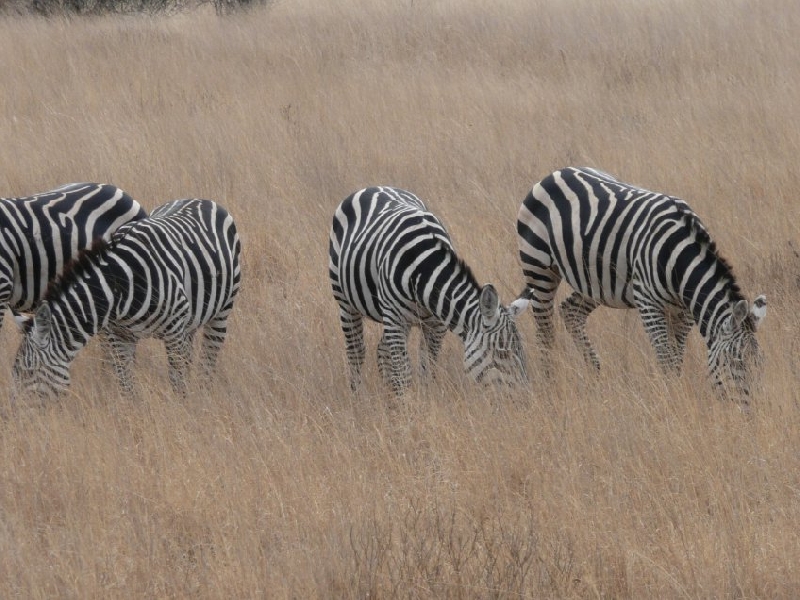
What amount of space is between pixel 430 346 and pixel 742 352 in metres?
1.84

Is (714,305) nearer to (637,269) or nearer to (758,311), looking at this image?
(758,311)

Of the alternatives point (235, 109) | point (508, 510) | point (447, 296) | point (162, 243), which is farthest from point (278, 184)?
point (508, 510)

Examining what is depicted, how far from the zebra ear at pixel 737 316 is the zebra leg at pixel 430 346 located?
1636 millimetres

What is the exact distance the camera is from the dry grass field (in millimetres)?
3906

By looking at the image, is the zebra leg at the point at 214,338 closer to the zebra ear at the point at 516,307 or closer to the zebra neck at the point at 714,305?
the zebra ear at the point at 516,307

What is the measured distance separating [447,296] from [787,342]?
2.04 metres

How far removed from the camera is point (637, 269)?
5.79 m

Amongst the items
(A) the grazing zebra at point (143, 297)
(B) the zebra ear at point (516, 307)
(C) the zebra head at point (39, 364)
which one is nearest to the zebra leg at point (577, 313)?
(B) the zebra ear at point (516, 307)

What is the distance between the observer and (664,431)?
489 cm

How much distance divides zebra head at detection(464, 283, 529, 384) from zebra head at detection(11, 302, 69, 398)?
2.10 metres

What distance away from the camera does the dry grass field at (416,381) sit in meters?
3.91

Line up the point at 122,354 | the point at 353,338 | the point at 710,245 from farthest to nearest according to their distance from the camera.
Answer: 1. the point at 353,338
2. the point at 122,354
3. the point at 710,245

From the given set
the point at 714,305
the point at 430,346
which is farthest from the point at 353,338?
the point at 714,305

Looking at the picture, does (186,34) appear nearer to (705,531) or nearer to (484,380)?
(484,380)
